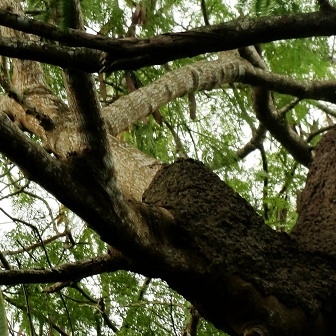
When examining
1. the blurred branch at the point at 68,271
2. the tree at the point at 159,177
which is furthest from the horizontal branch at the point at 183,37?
the blurred branch at the point at 68,271

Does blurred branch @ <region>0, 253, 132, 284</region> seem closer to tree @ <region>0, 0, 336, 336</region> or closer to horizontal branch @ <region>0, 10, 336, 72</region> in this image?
tree @ <region>0, 0, 336, 336</region>

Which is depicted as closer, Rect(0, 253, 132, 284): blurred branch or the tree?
the tree

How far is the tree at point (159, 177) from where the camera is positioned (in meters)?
1.46

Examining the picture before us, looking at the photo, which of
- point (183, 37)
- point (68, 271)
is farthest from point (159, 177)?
point (183, 37)

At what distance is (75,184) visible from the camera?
5.54 feet

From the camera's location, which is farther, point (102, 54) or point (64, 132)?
point (64, 132)

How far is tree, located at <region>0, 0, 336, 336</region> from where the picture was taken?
4.78ft

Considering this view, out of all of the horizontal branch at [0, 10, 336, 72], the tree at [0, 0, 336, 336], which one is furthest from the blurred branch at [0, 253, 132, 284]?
the horizontal branch at [0, 10, 336, 72]

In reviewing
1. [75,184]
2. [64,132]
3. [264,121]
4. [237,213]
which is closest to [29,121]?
[64,132]

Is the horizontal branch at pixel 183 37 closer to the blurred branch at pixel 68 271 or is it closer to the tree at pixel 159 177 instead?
the tree at pixel 159 177

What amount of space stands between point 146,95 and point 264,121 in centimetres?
154

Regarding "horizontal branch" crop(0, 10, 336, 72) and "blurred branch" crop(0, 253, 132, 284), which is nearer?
"horizontal branch" crop(0, 10, 336, 72)

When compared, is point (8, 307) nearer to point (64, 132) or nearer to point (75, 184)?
point (64, 132)

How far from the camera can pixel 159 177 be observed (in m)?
2.62
